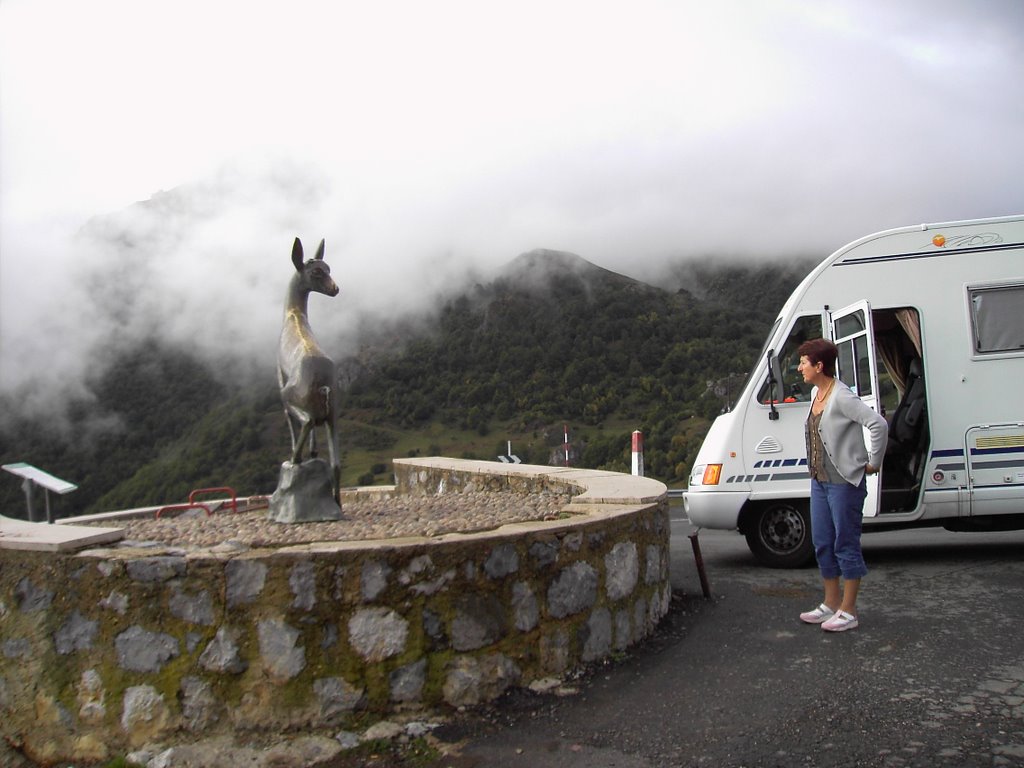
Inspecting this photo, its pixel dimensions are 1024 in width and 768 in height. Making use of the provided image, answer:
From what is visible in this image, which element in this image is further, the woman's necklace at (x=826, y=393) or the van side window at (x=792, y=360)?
the van side window at (x=792, y=360)

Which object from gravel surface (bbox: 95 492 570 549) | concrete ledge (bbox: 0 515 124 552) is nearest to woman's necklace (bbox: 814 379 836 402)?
gravel surface (bbox: 95 492 570 549)

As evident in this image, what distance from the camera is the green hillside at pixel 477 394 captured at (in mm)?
27141

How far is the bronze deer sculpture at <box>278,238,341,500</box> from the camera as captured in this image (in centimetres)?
652

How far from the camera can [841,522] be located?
4.80 metres

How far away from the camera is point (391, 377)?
137ft

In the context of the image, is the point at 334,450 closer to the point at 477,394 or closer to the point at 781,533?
the point at 781,533

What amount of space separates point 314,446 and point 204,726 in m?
3.30

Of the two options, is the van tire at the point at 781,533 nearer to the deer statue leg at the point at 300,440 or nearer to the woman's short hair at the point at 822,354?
the woman's short hair at the point at 822,354

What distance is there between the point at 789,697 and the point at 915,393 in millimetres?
4485

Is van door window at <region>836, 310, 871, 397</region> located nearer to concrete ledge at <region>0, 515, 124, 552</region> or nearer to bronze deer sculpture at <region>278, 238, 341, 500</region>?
bronze deer sculpture at <region>278, 238, 341, 500</region>

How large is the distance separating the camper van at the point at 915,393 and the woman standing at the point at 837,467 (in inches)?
92.3

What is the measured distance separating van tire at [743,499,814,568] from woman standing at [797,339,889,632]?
2245mm

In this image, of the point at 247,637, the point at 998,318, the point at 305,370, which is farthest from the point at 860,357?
the point at 247,637

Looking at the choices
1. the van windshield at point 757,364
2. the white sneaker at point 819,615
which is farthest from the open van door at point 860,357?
the white sneaker at point 819,615
